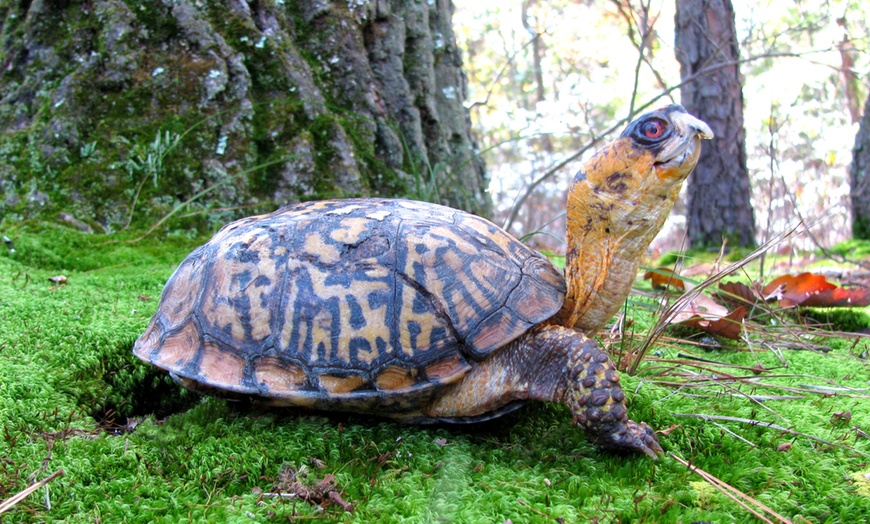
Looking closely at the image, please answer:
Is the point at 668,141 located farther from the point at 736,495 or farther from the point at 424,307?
the point at 736,495

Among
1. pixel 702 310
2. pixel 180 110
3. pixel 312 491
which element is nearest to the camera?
pixel 312 491

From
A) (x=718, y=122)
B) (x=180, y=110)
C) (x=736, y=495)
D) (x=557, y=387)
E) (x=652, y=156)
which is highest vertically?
(x=180, y=110)

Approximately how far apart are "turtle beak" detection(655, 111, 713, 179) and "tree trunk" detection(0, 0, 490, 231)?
70.0 inches

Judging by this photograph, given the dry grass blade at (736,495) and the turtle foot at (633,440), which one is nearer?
the dry grass blade at (736,495)

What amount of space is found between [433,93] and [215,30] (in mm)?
1710

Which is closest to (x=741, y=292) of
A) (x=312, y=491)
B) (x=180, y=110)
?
(x=312, y=491)

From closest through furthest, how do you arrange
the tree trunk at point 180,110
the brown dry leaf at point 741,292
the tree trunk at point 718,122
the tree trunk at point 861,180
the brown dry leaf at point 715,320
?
the brown dry leaf at point 715,320
the brown dry leaf at point 741,292
the tree trunk at point 180,110
the tree trunk at point 718,122
the tree trunk at point 861,180

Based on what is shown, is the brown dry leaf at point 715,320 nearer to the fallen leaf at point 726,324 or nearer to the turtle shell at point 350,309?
the fallen leaf at point 726,324

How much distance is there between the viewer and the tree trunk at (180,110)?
359 centimetres

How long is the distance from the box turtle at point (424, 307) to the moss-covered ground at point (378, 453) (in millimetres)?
121

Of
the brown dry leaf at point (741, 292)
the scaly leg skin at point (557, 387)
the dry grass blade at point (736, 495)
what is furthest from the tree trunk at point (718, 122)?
the dry grass blade at point (736, 495)

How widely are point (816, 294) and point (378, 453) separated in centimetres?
277

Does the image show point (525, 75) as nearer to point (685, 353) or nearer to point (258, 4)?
point (258, 4)

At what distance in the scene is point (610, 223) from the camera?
2.02 m
